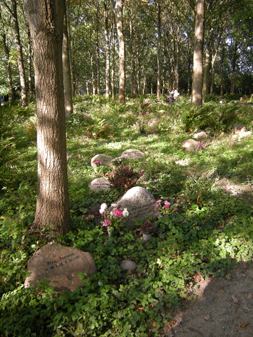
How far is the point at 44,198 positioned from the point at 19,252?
805 millimetres

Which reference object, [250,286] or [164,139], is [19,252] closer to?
[250,286]

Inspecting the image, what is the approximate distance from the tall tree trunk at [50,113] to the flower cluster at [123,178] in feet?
4.93

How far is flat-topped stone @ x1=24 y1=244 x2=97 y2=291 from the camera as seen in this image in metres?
2.89

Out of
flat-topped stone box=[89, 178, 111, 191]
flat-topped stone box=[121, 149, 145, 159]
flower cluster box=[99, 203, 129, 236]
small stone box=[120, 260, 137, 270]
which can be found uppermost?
flat-topped stone box=[121, 149, 145, 159]

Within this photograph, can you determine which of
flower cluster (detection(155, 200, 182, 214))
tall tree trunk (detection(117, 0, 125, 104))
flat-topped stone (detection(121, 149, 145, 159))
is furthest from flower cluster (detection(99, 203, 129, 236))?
tall tree trunk (detection(117, 0, 125, 104))

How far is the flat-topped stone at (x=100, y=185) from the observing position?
5137 millimetres

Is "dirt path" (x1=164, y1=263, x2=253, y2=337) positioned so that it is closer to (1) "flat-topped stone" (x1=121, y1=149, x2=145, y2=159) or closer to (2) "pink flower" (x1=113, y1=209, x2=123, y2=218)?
(2) "pink flower" (x1=113, y1=209, x2=123, y2=218)

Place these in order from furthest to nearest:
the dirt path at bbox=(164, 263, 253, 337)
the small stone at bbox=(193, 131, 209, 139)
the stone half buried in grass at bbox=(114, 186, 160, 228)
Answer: the small stone at bbox=(193, 131, 209, 139)
the stone half buried in grass at bbox=(114, 186, 160, 228)
the dirt path at bbox=(164, 263, 253, 337)

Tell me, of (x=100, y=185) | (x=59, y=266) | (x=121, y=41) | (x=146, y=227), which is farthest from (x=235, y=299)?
(x=121, y=41)

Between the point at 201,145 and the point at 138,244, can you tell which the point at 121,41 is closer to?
the point at 201,145

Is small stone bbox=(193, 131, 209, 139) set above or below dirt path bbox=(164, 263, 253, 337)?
above

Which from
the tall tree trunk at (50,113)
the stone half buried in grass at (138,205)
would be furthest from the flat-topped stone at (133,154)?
the tall tree trunk at (50,113)

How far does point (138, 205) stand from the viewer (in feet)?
13.8

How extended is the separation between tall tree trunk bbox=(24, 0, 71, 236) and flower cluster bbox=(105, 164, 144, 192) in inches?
59.2
